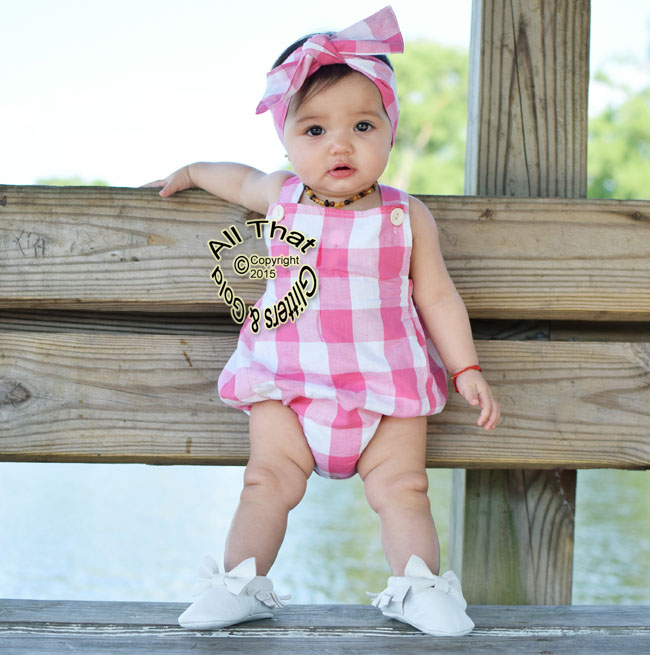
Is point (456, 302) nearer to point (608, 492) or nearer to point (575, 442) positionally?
point (575, 442)

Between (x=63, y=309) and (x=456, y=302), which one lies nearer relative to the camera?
(x=456, y=302)

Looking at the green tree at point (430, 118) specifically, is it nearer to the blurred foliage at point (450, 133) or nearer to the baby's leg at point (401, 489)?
the blurred foliage at point (450, 133)

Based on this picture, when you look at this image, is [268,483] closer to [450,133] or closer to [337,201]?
[337,201]

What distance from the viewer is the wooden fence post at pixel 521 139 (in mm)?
1877

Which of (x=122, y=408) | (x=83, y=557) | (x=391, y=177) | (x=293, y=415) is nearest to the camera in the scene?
(x=293, y=415)

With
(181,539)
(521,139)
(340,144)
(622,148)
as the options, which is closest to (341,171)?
(340,144)

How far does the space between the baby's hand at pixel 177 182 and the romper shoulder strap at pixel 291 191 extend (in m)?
0.24

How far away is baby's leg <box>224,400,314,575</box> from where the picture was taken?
4.93 feet

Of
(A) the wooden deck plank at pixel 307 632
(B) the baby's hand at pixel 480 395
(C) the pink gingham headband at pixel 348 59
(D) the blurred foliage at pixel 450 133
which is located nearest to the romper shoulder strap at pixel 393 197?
(C) the pink gingham headband at pixel 348 59

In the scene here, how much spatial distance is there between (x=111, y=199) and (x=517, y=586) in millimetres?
1257

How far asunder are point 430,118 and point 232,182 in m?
19.0

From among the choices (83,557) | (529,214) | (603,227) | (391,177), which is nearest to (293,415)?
(529,214)

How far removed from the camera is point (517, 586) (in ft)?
6.13

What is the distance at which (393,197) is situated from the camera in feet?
5.57
